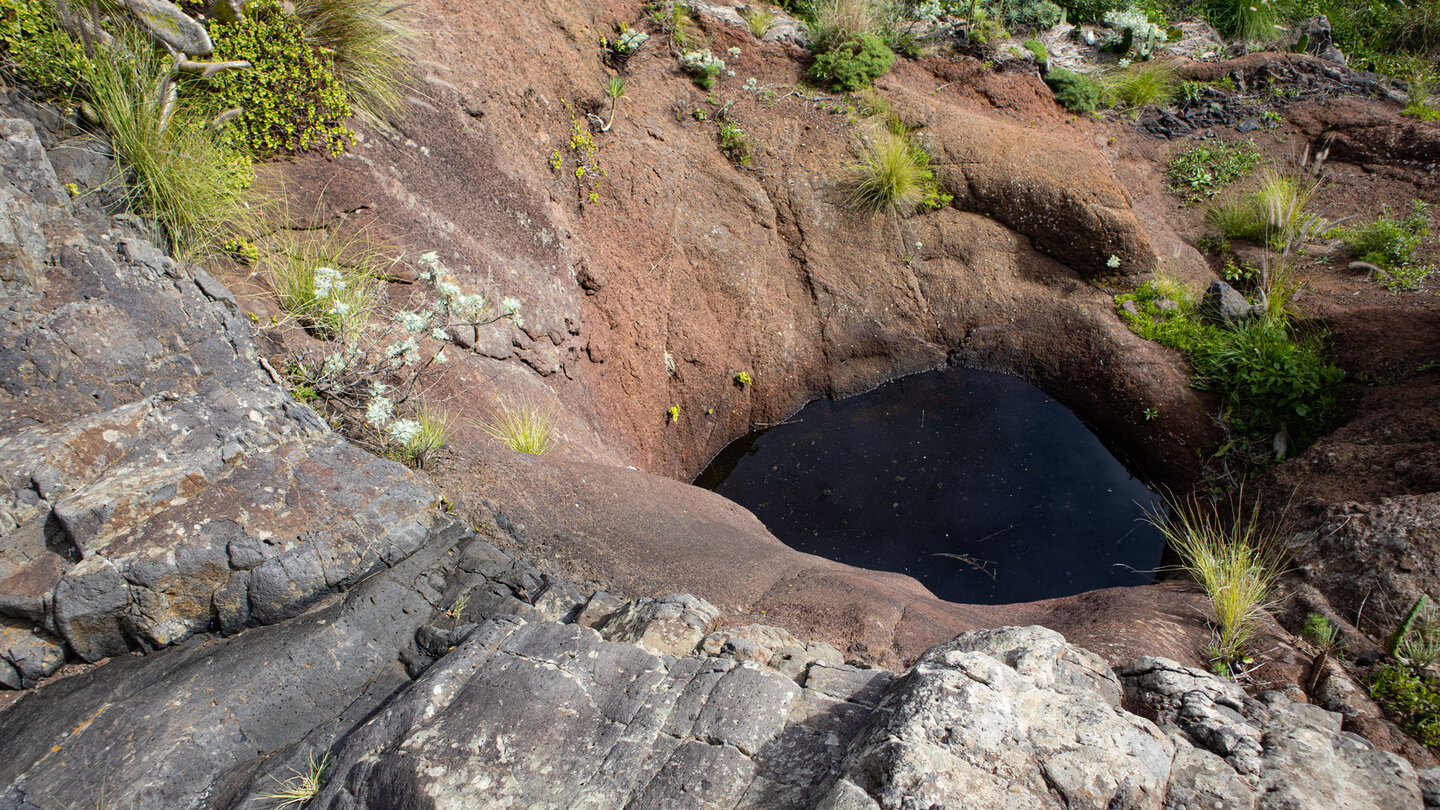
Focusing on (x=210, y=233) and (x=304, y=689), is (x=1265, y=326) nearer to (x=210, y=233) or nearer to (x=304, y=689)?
(x=304, y=689)

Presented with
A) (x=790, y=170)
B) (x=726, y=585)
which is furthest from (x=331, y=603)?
(x=790, y=170)

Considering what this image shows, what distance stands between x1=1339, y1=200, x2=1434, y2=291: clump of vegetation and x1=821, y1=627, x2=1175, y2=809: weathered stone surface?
19.8 feet

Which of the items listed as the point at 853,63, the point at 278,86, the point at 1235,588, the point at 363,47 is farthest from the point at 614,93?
the point at 1235,588

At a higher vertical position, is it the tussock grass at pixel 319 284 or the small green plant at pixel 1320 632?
the tussock grass at pixel 319 284

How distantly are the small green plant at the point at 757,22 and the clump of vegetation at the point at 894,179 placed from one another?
5.71ft

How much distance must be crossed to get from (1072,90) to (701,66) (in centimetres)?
419

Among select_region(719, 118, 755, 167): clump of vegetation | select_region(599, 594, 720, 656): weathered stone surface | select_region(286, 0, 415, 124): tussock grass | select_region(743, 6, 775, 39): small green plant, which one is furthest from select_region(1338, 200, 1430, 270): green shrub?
select_region(286, 0, 415, 124): tussock grass

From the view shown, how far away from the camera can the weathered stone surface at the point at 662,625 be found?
2426mm

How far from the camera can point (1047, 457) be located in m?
5.79

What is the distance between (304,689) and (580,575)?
102cm

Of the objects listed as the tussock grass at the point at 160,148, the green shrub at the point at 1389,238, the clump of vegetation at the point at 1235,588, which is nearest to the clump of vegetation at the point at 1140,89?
the green shrub at the point at 1389,238

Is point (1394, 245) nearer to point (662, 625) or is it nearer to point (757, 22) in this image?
point (757, 22)

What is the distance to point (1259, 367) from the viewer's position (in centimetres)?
544

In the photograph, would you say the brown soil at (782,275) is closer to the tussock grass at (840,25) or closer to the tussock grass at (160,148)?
the tussock grass at (840,25)
